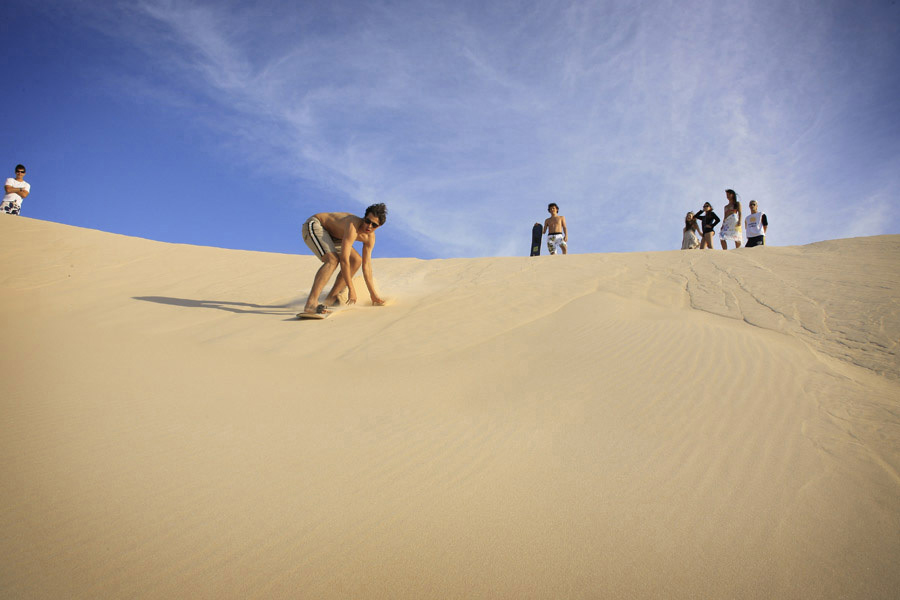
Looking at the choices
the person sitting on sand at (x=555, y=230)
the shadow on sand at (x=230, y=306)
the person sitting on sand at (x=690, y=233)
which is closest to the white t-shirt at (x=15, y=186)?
the shadow on sand at (x=230, y=306)

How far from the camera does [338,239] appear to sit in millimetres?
5188

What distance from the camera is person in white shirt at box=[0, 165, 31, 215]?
933 cm

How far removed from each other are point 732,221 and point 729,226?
4.5 inches

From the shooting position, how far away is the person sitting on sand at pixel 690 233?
9.20 m

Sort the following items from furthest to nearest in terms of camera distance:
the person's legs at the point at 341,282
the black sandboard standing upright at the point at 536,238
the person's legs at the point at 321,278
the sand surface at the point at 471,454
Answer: the black sandboard standing upright at the point at 536,238, the person's legs at the point at 341,282, the person's legs at the point at 321,278, the sand surface at the point at 471,454

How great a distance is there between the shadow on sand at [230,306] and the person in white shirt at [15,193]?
22.4ft

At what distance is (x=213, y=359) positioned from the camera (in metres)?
3.45

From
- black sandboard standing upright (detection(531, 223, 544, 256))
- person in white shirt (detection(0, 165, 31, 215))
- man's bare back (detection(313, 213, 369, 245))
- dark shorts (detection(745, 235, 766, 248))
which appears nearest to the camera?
man's bare back (detection(313, 213, 369, 245))

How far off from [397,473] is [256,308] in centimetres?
475

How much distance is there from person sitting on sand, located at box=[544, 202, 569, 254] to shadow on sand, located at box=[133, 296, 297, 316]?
6537 mm

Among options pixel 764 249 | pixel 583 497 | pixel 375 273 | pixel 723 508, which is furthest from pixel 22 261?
pixel 764 249

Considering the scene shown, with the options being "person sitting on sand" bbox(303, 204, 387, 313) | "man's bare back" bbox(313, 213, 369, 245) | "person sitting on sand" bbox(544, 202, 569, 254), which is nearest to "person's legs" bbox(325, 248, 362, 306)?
"person sitting on sand" bbox(303, 204, 387, 313)

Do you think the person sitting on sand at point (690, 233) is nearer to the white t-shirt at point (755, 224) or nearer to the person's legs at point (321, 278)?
the white t-shirt at point (755, 224)

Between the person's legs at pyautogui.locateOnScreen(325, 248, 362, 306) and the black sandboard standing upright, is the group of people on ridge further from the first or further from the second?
the person's legs at pyautogui.locateOnScreen(325, 248, 362, 306)
